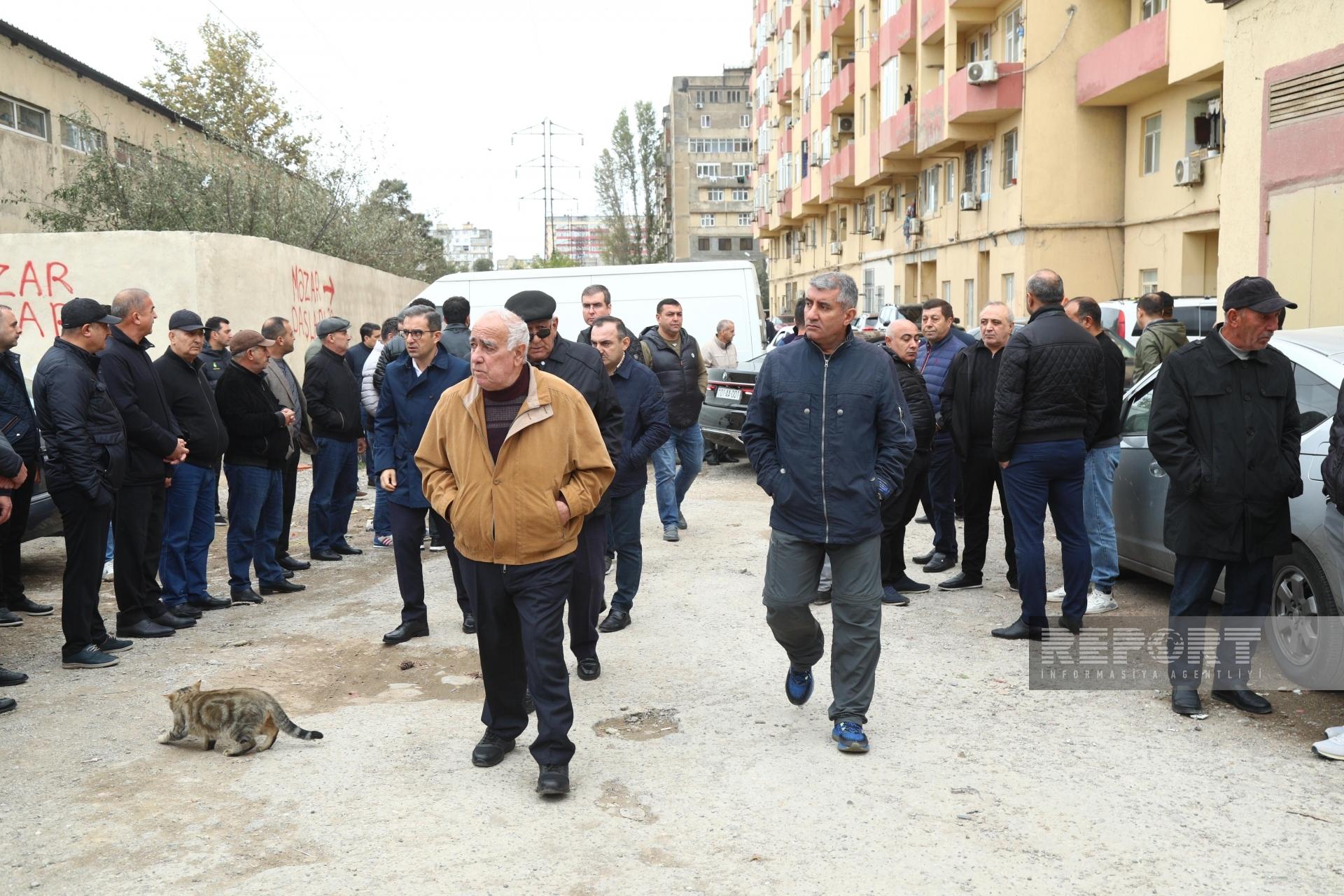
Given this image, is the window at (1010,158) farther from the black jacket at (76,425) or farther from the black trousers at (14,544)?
the black jacket at (76,425)

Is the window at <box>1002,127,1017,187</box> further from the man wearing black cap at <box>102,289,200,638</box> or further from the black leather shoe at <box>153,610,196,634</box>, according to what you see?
the black leather shoe at <box>153,610,196,634</box>

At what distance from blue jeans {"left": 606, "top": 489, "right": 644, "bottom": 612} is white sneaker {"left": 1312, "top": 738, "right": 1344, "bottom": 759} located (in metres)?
3.91

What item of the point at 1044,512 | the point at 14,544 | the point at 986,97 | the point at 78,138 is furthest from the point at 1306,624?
the point at 78,138

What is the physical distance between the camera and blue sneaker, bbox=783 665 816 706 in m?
5.60

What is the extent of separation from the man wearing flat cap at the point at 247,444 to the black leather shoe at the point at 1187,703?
611 centimetres

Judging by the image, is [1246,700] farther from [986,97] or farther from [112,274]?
[986,97]

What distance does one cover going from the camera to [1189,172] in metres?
21.4

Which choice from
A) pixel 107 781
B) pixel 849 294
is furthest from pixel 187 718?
pixel 849 294

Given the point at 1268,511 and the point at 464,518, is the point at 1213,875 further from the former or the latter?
the point at 464,518

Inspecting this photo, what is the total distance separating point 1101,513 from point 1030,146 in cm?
2038

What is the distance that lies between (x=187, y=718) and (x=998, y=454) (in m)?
4.55

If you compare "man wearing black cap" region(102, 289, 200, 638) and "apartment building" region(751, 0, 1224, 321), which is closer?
"man wearing black cap" region(102, 289, 200, 638)

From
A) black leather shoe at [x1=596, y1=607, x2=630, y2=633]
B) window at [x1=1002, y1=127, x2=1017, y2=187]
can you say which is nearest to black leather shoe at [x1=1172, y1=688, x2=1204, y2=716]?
black leather shoe at [x1=596, y1=607, x2=630, y2=633]

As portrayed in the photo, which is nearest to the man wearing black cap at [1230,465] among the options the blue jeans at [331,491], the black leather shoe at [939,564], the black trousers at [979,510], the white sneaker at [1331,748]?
the white sneaker at [1331,748]
